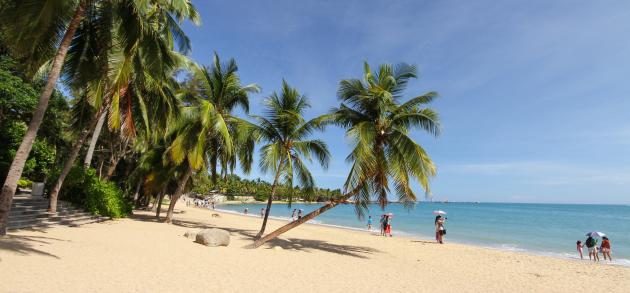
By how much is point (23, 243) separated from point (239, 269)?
14.7ft

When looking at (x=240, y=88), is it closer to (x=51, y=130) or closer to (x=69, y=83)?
(x=69, y=83)

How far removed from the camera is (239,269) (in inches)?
322

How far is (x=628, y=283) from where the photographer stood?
416 inches

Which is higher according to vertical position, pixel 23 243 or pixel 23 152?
pixel 23 152

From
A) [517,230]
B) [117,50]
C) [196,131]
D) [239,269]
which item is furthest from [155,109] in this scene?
[517,230]

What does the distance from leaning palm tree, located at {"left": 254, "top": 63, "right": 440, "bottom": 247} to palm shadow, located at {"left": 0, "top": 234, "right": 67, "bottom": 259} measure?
231 inches

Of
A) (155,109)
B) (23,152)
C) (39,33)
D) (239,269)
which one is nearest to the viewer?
(23,152)

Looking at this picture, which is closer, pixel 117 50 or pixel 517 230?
pixel 117 50

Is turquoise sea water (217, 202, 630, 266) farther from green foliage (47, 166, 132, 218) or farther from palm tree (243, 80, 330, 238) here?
green foliage (47, 166, 132, 218)

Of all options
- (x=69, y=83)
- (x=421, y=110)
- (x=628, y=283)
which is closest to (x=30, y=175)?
(x=69, y=83)

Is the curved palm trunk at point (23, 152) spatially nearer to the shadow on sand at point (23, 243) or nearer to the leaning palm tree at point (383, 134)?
the shadow on sand at point (23, 243)

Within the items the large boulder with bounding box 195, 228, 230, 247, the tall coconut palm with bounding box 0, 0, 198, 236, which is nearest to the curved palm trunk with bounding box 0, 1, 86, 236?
the tall coconut palm with bounding box 0, 0, 198, 236

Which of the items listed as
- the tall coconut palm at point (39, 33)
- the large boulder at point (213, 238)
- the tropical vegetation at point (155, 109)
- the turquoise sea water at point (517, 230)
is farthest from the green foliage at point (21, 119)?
the turquoise sea water at point (517, 230)

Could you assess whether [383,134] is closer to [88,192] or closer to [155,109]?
[155,109]
